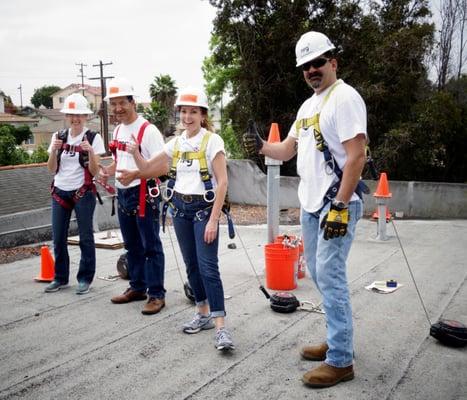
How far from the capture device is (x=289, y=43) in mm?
16250

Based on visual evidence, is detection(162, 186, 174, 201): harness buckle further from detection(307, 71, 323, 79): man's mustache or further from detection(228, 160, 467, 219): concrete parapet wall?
detection(228, 160, 467, 219): concrete parapet wall

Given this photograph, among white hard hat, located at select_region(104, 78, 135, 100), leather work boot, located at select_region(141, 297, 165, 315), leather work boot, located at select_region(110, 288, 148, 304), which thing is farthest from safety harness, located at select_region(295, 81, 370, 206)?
leather work boot, located at select_region(110, 288, 148, 304)

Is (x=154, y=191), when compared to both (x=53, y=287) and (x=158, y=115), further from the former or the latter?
(x=158, y=115)

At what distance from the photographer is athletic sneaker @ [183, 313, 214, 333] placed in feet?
14.4

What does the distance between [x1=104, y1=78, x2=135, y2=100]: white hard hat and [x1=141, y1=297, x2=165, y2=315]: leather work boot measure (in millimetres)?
2024

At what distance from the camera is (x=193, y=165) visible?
13.2 feet

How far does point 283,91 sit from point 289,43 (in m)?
1.55

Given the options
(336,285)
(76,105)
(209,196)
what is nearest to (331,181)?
(336,285)

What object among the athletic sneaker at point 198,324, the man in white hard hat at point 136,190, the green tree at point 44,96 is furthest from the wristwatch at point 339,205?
the green tree at point 44,96

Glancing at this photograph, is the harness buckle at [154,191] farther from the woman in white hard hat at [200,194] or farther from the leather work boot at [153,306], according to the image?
the leather work boot at [153,306]

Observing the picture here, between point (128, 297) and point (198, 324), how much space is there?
1.20 meters

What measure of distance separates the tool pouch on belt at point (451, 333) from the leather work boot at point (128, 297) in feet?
9.68

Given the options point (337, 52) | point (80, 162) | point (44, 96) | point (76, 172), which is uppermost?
point (44, 96)

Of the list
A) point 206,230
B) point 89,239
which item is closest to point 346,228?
point 206,230
